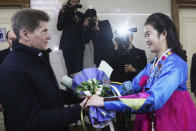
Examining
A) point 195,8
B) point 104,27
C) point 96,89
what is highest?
point 195,8

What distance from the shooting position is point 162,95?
154 cm

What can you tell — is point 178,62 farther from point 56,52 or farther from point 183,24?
point 183,24

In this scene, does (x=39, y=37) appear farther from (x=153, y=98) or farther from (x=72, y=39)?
(x=72, y=39)

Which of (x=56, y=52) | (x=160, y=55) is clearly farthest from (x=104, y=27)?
(x=160, y=55)

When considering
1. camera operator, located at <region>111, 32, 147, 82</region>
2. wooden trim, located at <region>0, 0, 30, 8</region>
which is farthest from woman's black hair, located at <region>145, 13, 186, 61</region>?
wooden trim, located at <region>0, 0, 30, 8</region>

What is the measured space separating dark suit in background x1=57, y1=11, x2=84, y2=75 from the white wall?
0.36m

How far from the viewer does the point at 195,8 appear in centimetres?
554

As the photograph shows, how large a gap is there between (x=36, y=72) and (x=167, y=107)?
0.82 meters

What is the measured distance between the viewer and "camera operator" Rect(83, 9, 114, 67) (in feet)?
13.7

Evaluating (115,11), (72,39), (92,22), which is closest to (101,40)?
(92,22)

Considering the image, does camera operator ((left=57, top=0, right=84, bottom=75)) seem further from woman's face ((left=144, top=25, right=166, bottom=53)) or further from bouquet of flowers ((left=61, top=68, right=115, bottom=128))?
woman's face ((left=144, top=25, right=166, bottom=53))

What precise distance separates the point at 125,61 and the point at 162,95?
229 cm

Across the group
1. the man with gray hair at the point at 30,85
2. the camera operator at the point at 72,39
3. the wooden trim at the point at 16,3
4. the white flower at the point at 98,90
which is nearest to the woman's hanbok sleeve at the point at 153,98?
the white flower at the point at 98,90

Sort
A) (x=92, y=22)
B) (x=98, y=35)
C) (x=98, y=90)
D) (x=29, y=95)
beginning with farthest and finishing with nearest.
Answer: (x=98, y=35) < (x=92, y=22) < (x=98, y=90) < (x=29, y=95)
